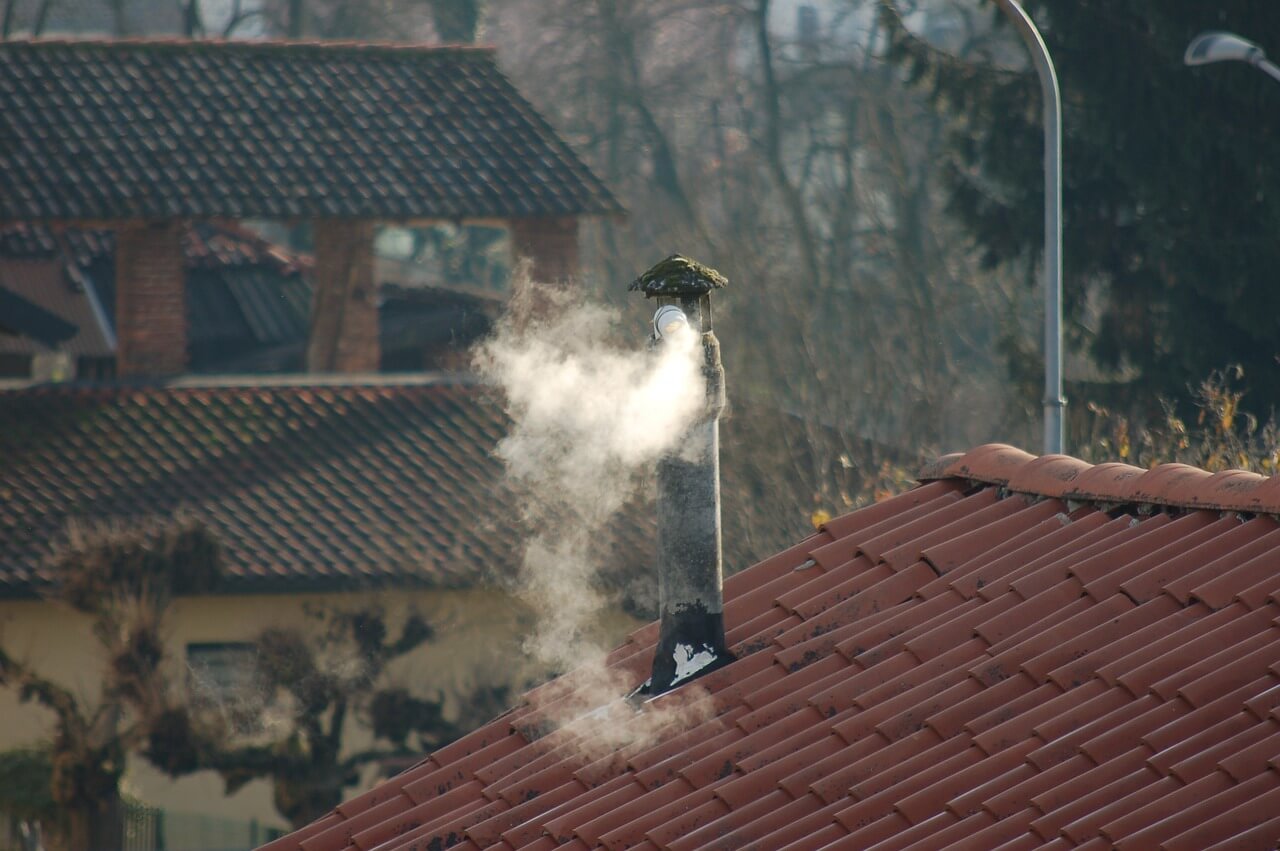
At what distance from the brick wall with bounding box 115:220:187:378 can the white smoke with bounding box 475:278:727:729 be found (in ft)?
13.2

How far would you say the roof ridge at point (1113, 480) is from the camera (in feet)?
21.8

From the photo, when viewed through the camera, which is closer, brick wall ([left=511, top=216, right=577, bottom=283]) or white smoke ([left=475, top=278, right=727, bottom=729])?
white smoke ([left=475, top=278, right=727, bottom=729])

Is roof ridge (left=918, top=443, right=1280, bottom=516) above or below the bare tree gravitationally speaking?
above

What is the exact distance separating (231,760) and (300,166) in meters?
8.26

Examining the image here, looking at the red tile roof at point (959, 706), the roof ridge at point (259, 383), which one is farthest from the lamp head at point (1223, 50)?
the roof ridge at point (259, 383)

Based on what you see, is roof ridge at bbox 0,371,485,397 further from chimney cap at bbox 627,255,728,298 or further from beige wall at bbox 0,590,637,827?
chimney cap at bbox 627,255,728,298

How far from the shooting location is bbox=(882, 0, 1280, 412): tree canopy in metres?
18.7

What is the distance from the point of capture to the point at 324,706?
20.7 metres

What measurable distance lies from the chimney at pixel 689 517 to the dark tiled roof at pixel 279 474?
1405 centimetres

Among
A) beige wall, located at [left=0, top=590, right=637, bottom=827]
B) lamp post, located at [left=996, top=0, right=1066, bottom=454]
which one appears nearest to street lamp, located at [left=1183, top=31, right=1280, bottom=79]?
lamp post, located at [left=996, top=0, right=1066, bottom=454]

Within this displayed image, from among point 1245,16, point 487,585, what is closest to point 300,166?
point 487,585

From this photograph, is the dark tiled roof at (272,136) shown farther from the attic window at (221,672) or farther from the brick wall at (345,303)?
the attic window at (221,672)

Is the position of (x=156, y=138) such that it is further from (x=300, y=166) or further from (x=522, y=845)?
(x=522, y=845)

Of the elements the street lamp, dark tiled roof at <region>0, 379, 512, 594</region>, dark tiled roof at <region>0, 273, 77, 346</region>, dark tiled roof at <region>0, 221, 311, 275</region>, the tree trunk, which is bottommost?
the tree trunk
